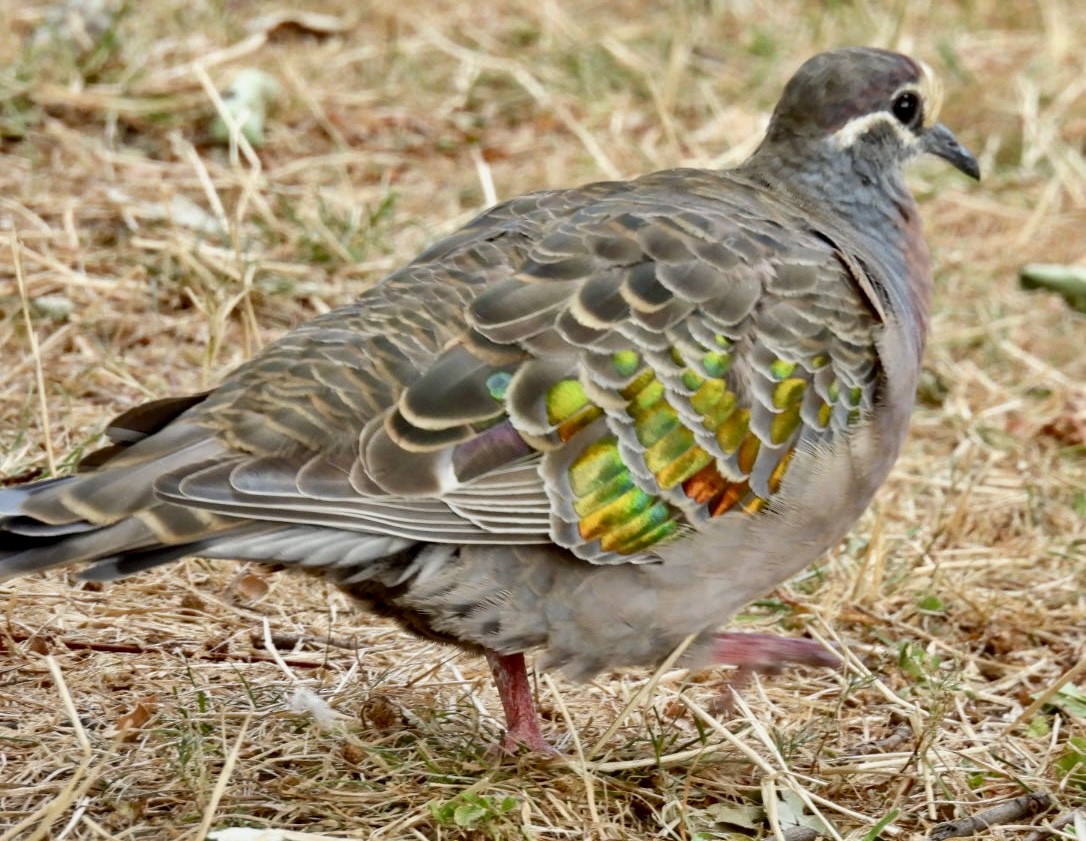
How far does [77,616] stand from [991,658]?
2.29 m

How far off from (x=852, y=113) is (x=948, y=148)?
0.44m

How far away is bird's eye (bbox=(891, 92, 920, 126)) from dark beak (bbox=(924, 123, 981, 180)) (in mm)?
99

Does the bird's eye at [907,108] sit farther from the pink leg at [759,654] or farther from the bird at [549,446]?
the pink leg at [759,654]

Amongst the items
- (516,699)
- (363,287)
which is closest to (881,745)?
(516,699)

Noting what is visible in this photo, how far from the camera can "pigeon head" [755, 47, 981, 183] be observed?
4129mm

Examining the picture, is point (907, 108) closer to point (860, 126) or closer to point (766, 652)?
point (860, 126)

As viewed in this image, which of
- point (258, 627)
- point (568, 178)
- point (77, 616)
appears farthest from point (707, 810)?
point (568, 178)

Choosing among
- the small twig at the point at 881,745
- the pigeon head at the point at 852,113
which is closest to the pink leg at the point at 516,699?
the small twig at the point at 881,745

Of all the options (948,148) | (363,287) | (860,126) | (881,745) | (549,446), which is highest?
(860,126)

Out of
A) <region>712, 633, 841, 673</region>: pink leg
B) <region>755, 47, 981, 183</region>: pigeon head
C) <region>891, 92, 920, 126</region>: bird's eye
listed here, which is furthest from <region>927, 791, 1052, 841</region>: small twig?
<region>891, 92, 920, 126</region>: bird's eye

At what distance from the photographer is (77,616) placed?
12.4 feet

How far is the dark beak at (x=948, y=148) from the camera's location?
4.39m

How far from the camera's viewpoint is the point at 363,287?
5457mm

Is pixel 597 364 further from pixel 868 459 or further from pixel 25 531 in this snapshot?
pixel 25 531
